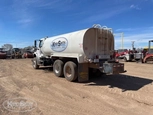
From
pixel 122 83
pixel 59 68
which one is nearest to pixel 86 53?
pixel 122 83

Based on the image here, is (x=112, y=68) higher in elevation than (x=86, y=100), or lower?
higher

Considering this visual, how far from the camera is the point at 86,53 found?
8.12 m

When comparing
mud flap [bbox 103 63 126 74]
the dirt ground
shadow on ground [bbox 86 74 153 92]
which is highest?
mud flap [bbox 103 63 126 74]

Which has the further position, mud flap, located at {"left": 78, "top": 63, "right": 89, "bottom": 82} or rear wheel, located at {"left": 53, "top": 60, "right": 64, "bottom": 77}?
Result: rear wheel, located at {"left": 53, "top": 60, "right": 64, "bottom": 77}

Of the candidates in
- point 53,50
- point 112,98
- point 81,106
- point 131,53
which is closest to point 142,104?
point 112,98

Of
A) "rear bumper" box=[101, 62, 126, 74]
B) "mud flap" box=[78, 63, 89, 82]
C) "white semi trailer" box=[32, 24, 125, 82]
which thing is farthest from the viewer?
"mud flap" box=[78, 63, 89, 82]

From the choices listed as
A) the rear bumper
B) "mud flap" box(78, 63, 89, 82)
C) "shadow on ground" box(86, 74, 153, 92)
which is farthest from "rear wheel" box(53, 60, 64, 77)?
the rear bumper

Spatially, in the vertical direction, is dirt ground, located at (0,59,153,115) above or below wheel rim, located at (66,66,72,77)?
below

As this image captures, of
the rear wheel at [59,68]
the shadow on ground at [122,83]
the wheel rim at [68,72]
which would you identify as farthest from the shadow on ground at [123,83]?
Result: the rear wheel at [59,68]

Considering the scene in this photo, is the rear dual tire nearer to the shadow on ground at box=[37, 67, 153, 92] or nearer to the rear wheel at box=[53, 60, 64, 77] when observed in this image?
the rear wheel at box=[53, 60, 64, 77]

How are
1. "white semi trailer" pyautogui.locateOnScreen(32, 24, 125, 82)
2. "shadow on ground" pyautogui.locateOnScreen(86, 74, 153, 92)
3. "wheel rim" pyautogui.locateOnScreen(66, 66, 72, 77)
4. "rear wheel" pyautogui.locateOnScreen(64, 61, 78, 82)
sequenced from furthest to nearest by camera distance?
"wheel rim" pyautogui.locateOnScreen(66, 66, 72, 77) → "rear wheel" pyautogui.locateOnScreen(64, 61, 78, 82) → "white semi trailer" pyautogui.locateOnScreen(32, 24, 125, 82) → "shadow on ground" pyautogui.locateOnScreen(86, 74, 153, 92)
